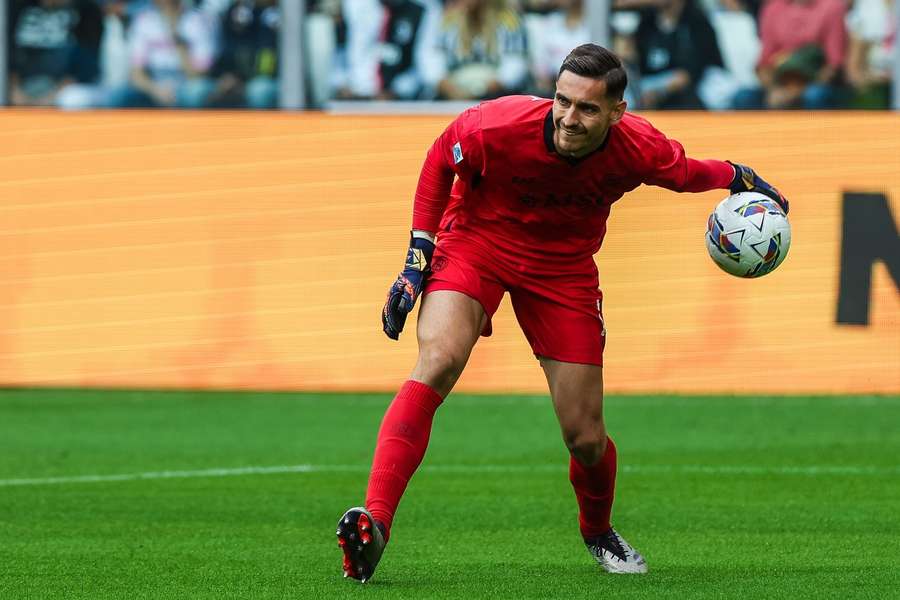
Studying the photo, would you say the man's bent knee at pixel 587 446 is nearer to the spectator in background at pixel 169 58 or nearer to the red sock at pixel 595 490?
the red sock at pixel 595 490

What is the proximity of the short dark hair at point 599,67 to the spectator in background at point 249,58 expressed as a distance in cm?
992

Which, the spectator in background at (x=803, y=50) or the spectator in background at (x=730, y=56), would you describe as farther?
the spectator in background at (x=730, y=56)

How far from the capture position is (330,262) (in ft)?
39.4

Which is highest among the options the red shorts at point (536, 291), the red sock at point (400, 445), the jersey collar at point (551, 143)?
the jersey collar at point (551, 143)

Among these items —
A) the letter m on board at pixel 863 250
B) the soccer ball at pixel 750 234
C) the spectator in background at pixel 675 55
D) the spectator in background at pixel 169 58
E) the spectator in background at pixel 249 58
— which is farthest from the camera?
the spectator in background at pixel 169 58

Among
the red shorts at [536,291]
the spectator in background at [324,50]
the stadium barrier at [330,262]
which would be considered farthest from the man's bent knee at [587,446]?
the spectator in background at [324,50]

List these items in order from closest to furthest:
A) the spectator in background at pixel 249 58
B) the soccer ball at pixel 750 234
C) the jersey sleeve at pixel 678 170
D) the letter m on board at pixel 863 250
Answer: the jersey sleeve at pixel 678 170, the soccer ball at pixel 750 234, the letter m on board at pixel 863 250, the spectator in background at pixel 249 58

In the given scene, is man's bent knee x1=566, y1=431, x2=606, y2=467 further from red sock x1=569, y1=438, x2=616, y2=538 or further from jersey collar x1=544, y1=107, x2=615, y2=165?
jersey collar x1=544, y1=107, x2=615, y2=165

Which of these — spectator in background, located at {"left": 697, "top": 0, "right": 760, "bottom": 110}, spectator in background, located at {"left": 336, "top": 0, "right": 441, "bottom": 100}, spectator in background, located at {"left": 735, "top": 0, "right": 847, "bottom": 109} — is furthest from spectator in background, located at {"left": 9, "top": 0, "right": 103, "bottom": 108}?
spectator in background, located at {"left": 735, "top": 0, "right": 847, "bottom": 109}

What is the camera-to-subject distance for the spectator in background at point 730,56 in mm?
15086

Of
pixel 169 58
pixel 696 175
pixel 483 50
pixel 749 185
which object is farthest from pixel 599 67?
pixel 169 58

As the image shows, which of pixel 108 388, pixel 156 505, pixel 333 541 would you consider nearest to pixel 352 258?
pixel 108 388

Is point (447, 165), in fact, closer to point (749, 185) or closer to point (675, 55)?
point (749, 185)

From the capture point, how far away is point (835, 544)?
6.86 meters
